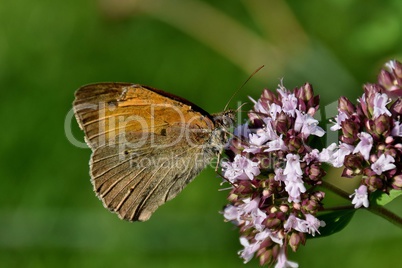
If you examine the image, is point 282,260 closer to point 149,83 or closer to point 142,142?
point 142,142

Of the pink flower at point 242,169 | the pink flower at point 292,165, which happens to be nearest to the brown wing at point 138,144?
the pink flower at point 242,169

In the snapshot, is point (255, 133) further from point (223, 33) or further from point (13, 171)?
point (13, 171)

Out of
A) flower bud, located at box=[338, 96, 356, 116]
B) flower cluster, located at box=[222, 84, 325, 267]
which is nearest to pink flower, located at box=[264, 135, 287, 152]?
flower cluster, located at box=[222, 84, 325, 267]

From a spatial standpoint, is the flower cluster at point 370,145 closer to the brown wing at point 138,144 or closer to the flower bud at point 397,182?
the flower bud at point 397,182

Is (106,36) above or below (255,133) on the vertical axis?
above

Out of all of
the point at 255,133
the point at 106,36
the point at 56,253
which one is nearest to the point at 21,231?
the point at 56,253

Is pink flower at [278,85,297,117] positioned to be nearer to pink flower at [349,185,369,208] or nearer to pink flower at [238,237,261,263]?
pink flower at [349,185,369,208]
